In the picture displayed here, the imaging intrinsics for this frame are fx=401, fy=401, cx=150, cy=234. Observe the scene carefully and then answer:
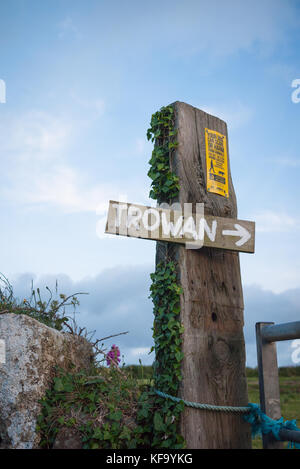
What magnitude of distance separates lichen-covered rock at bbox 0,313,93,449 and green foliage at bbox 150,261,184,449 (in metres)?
1.18

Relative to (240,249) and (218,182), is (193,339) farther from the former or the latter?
(218,182)

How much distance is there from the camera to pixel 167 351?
383 cm

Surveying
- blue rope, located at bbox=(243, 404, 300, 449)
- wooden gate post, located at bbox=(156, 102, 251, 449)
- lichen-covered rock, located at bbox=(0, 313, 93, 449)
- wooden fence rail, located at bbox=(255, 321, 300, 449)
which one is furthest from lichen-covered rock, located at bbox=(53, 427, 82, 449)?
wooden fence rail, located at bbox=(255, 321, 300, 449)

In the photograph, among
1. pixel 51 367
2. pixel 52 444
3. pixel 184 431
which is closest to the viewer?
pixel 184 431

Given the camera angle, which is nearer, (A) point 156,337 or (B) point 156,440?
(B) point 156,440

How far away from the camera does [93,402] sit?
3961 millimetres

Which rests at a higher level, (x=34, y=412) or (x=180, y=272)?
(x=180, y=272)

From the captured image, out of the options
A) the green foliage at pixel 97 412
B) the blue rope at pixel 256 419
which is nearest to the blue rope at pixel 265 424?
the blue rope at pixel 256 419

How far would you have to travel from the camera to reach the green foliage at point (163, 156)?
4.18 meters

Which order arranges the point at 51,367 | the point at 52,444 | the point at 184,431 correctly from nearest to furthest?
the point at 184,431 < the point at 52,444 < the point at 51,367

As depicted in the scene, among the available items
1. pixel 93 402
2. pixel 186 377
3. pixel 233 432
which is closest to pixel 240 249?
pixel 186 377

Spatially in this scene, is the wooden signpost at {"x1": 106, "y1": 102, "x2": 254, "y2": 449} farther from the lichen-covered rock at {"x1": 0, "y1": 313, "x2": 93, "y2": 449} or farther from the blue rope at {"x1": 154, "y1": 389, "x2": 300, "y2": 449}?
the lichen-covered rock at {"x1": 0, "y1": 313, "x2": 93, "y2": 449}

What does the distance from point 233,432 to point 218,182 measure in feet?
8.46
